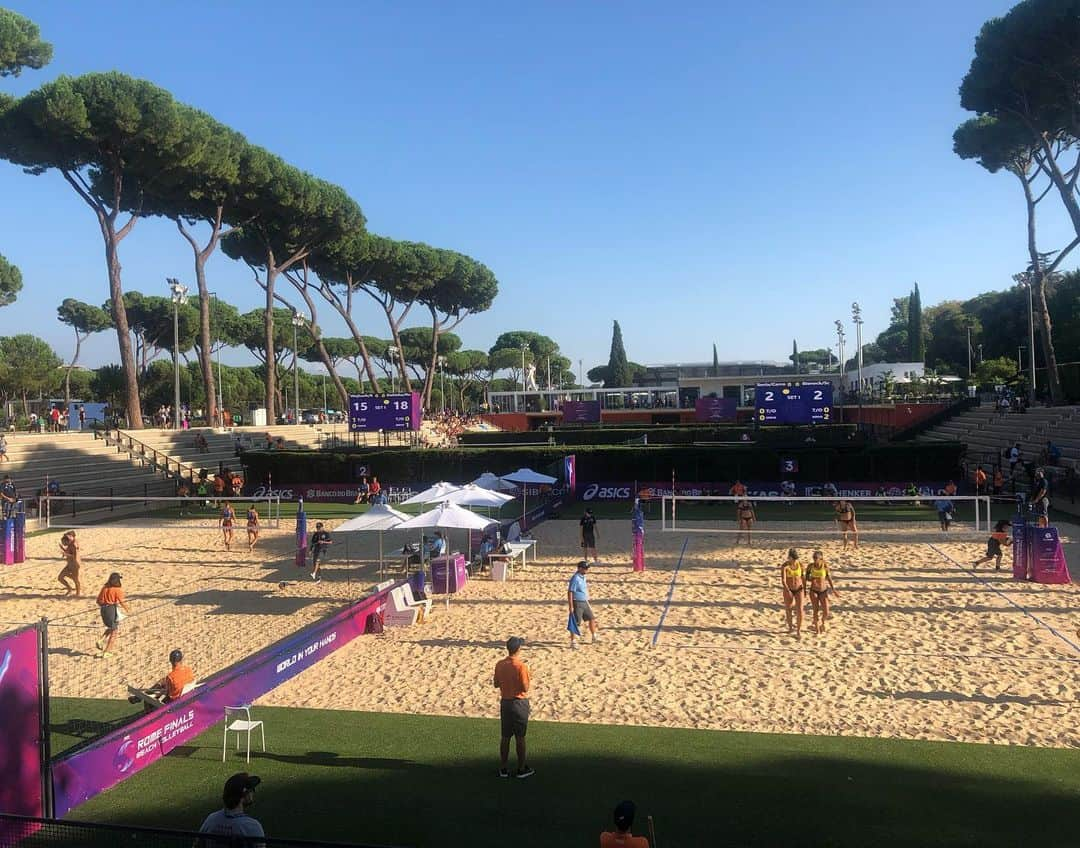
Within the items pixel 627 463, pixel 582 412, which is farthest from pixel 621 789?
pixel 582 412

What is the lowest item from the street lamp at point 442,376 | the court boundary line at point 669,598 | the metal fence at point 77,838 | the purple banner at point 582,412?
the court boundary line at point 669,598

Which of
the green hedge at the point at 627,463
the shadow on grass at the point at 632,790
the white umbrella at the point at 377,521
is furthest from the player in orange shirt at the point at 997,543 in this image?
the green hedge at the point at 627,463

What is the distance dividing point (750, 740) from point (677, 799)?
174 centimetres

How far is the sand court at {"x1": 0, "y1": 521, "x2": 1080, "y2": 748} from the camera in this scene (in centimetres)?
963

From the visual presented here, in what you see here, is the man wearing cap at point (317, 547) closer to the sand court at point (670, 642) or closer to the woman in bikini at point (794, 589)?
the sand court at point (670, 642)

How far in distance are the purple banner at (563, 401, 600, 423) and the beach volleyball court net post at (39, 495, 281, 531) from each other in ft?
106

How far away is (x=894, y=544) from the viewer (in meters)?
21.3

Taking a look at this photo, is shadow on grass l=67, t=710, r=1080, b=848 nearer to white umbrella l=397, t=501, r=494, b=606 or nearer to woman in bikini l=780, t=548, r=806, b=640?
woman in bikini l=780, t=548, r=806, b=640

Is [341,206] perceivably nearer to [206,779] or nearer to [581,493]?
[581,493]

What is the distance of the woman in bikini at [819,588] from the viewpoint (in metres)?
12.9

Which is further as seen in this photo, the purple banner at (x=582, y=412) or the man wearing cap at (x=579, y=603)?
the purple banner at (x=582, y=412)

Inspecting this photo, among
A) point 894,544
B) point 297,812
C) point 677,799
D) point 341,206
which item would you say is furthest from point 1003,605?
point 341,206

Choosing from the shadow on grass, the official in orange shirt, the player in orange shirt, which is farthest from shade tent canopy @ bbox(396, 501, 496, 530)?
the player in orange shirt

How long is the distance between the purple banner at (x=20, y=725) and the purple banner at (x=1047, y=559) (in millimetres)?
17242
